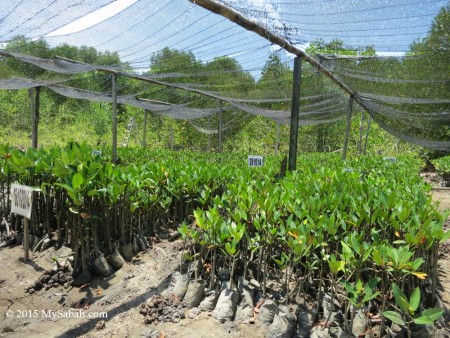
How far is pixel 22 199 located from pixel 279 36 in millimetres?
2915

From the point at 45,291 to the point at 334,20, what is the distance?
380 centimetres

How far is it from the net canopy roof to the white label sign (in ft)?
5.38

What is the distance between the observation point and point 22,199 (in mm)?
3301

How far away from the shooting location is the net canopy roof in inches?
134

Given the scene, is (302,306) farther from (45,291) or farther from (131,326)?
(45,291)

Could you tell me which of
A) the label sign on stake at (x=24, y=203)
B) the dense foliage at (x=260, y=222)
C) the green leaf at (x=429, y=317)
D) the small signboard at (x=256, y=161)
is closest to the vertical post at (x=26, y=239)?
the label sign on stake at (x=24, y=203)

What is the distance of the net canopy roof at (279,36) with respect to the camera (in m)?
3.42

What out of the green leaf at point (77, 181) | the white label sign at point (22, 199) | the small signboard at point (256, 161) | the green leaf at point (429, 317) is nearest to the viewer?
the green leaf at point (429, 317)

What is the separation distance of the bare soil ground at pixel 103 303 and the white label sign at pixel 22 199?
502 mm

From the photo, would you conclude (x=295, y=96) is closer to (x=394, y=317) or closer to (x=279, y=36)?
(x=279, y=36)

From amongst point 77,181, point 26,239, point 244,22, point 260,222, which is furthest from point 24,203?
point 244,22

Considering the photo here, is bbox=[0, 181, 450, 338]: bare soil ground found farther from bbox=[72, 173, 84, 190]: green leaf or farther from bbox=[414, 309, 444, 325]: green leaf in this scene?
bbox=[72, 173, 84, 190]: green leaf

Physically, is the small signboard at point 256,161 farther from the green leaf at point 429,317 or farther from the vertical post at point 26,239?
the green leaf at point 429,317

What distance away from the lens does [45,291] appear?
2977 mm
